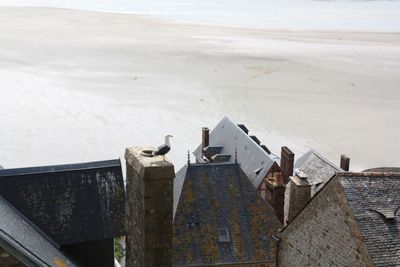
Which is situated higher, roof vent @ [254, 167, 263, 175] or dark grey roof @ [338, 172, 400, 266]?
dark grey roof @ [338, 172, 400, 266]

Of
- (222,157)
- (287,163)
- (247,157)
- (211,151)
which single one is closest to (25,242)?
(287,163)

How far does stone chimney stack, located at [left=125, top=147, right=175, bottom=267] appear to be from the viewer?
7504mm

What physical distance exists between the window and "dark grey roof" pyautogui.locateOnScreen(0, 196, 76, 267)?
730cm

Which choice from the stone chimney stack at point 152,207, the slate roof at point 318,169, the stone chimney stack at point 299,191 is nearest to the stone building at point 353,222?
the stone chimney stack at point 299,191

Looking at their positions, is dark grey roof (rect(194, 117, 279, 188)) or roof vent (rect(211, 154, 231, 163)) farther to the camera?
roof vent (rect(211, 154, 231, 163))

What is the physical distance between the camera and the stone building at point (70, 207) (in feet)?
32.7

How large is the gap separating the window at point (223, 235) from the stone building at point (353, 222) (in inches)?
156

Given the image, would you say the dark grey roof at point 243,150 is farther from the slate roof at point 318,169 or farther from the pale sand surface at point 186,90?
the pale sand surface at point 186,90

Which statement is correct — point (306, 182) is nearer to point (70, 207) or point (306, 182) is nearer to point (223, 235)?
point (223, 235)

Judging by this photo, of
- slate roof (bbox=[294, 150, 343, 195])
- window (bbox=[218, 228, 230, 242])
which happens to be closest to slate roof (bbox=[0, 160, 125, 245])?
window (bbox=[218, 228, 230, 242])

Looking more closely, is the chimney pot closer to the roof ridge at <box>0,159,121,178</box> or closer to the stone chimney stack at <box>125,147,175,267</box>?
the roof ridge at <box>0,159,121,178</box>

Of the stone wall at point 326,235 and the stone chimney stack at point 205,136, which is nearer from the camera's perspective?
the stone wall at point 326,235

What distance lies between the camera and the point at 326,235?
11977 millimetres

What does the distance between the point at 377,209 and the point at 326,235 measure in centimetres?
129
